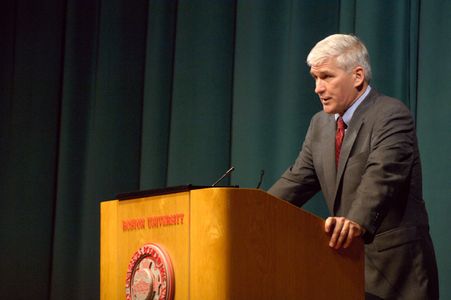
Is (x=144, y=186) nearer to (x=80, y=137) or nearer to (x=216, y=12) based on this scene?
(x=80, y=137)

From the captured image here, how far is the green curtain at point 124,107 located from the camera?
3500 mm

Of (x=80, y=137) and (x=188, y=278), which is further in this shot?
(x=80, y=137)

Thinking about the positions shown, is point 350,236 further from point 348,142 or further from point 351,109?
point 351,109

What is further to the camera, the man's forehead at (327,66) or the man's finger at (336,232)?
the man's forehead at (327,66)

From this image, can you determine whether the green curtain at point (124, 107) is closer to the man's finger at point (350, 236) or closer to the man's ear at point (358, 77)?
the man's ear at point (358, 77)

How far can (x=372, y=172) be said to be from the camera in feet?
6.81

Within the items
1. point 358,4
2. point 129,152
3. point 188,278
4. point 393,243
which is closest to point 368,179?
point 393,243

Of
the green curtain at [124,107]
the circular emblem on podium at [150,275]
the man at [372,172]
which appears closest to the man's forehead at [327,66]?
the man at [372,172]

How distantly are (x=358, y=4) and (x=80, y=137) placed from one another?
164 cm

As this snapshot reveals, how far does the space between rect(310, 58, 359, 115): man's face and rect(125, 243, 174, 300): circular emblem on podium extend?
83cm

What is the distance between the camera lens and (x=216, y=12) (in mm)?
3803

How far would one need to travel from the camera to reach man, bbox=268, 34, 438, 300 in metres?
2.07

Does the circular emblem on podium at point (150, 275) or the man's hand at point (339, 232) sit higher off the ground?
the man's hand at point (339, 232)

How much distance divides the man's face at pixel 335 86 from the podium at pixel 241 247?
60 centimetres
